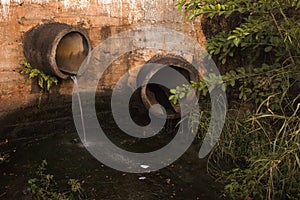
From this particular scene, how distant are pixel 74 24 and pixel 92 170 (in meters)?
2.40

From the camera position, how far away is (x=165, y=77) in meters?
5.80

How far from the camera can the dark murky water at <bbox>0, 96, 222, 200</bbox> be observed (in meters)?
3.98

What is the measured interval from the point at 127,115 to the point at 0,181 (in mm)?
2568

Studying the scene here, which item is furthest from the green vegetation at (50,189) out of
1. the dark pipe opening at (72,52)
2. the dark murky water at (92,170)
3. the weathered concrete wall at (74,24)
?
the dark pipe opening at (72,52)

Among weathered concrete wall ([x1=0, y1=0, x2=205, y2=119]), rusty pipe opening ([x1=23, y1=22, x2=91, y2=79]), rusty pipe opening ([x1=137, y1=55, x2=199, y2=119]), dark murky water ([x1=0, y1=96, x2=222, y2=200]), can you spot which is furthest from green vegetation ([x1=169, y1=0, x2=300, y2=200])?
rusty pipe opening ([x1=23, y1=22, x2=91, y2=79])

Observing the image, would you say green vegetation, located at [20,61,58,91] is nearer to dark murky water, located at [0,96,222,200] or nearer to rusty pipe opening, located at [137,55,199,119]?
dark murky water, located at [0,96,222,200]

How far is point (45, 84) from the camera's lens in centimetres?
521

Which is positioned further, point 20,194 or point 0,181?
point 0,181

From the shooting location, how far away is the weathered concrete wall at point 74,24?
482cm

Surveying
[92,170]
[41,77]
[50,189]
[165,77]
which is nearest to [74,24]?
[41,77]

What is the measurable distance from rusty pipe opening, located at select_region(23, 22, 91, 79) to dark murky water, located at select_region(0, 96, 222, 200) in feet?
3.28

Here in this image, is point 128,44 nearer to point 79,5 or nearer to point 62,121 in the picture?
point 79,5

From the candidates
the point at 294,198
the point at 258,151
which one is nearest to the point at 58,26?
the point at 258,151

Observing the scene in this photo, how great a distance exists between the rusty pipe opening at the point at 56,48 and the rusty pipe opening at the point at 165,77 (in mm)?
1083
